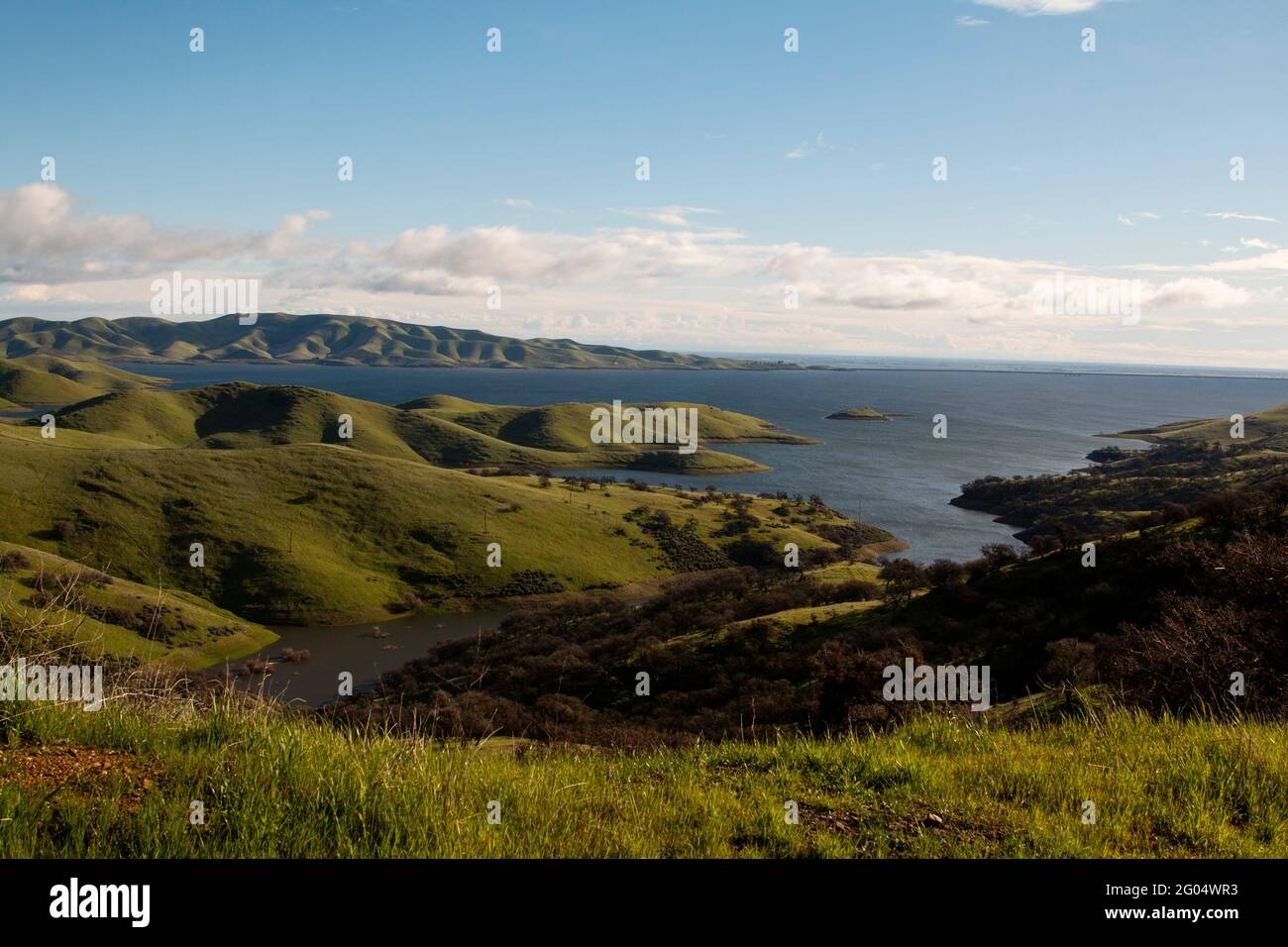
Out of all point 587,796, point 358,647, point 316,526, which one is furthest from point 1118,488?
point 587,796

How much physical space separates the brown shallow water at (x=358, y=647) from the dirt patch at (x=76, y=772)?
226 ft

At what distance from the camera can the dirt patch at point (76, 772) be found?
189 inches

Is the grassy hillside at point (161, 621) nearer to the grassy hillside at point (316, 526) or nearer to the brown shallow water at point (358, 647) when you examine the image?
the brown shallow water at point (358, 647)

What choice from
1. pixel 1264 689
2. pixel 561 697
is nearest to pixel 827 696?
pixel 561 697

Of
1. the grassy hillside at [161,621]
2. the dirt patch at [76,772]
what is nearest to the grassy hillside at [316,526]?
the grassy hillside at [161,621]

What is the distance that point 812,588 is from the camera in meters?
71.2

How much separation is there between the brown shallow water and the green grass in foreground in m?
69.2

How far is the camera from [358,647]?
8750cm

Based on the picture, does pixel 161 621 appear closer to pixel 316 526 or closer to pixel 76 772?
pixel 316 526

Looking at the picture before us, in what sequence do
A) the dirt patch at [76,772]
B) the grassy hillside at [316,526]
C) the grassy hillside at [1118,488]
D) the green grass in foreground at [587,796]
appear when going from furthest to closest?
1. the grassy hillside at [1118,488]
2. the grassy hillside at [316,526]
3. the dirt patch at [76,772]
4. the green grass in foreground at [587,796]

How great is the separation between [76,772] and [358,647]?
295ft

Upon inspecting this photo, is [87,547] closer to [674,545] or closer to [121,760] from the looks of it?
[674,545]

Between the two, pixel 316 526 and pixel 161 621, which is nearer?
pixel 161 621
